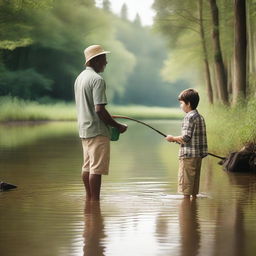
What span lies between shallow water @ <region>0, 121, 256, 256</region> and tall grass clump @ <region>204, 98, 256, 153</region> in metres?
0.97

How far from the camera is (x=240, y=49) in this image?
2031cm

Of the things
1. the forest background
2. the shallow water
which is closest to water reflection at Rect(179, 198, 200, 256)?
the shallow water

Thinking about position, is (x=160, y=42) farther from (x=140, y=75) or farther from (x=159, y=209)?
(x=159, y=209)

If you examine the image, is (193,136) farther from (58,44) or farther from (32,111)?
(58,44)

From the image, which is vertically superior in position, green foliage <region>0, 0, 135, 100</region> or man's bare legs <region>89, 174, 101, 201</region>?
green foliage <region>0, 0, 135, 100</region>

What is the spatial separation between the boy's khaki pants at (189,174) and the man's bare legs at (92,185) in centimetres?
113

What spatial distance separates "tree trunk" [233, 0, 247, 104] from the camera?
20.0 m

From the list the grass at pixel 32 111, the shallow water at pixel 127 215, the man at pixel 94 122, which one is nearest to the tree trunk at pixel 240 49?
the shallow water at pixel 127 215

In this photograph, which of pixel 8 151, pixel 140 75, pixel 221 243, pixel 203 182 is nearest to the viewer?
pixel 221 243

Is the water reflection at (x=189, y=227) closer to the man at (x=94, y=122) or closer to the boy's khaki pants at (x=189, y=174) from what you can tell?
the boy's khaki pants at (x=189, y=174)

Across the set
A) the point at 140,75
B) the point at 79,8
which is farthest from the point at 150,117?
the point at 140,75

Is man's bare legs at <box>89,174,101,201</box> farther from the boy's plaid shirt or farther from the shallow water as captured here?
the boy's plaid shirt

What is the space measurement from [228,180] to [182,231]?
577 cm

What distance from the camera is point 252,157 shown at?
15523 millimetres
